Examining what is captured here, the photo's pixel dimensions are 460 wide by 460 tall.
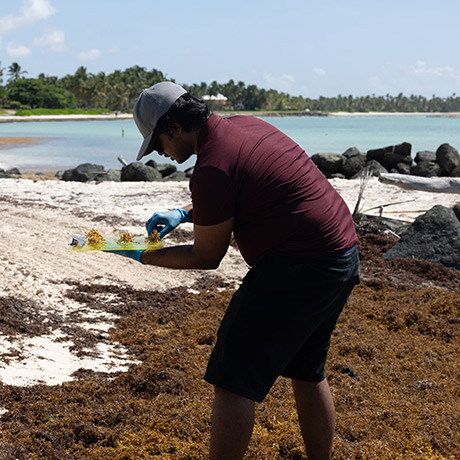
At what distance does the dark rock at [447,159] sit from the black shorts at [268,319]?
1781 centimetres

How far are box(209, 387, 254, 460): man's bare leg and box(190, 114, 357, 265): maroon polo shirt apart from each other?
0.53 meters

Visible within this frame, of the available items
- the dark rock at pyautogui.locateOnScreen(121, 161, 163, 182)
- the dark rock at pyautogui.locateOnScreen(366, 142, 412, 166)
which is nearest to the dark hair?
the dark rock at pyautogui.locateOnScreen(121, 161, 163, 182)

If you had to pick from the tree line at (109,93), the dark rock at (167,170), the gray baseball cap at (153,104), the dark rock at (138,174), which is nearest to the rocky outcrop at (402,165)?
the dark rock at (167,170)

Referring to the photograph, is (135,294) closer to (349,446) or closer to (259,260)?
(349,446)

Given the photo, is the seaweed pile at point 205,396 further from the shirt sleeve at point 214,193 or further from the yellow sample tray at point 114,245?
the shirt sleeve at point 214,193

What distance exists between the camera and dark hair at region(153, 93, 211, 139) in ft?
7.09

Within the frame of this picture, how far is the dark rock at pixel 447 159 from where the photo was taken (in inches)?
731

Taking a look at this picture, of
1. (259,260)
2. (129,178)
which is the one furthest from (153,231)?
(129,178)

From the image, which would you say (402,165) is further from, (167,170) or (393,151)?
(167,170)

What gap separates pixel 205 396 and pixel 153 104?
1.95 metres

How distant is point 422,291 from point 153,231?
14.3ft

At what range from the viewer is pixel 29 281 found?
589 cm

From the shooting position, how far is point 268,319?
208cm

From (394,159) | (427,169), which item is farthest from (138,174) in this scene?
(394,159)
